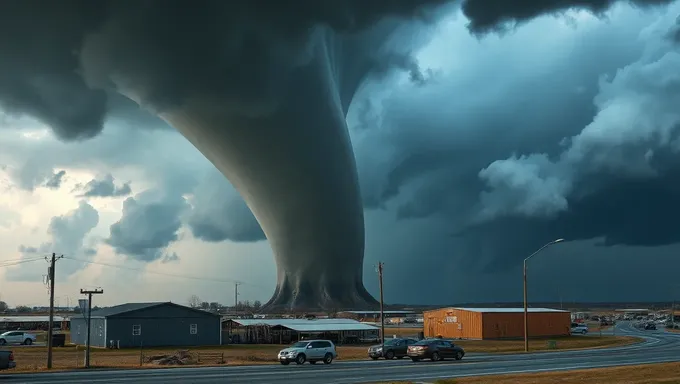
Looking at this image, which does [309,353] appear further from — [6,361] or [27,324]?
[27,324]

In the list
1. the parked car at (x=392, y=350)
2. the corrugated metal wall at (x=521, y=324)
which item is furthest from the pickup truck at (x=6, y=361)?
the corrugated metal wall at (x=521, y=324)

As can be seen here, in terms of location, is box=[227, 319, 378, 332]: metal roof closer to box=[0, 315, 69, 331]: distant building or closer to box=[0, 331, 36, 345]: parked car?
box=[0, 331, 36, 345]: parked car

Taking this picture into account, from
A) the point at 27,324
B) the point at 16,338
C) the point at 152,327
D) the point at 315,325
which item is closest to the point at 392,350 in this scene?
the point at 315,325

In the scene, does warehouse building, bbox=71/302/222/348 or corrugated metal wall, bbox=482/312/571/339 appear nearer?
warehouse building, bbox=71/302/222/348

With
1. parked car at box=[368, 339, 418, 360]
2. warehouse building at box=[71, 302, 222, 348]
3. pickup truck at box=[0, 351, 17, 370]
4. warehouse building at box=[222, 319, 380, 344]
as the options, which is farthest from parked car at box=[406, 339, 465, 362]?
warehouse building at box=[71, 302, 222, 348]

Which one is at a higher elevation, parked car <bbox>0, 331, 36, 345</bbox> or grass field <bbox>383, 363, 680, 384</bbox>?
grass field <bbox>383, 363, 680, 384</bbox>

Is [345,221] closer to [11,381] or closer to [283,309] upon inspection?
[283,309]
